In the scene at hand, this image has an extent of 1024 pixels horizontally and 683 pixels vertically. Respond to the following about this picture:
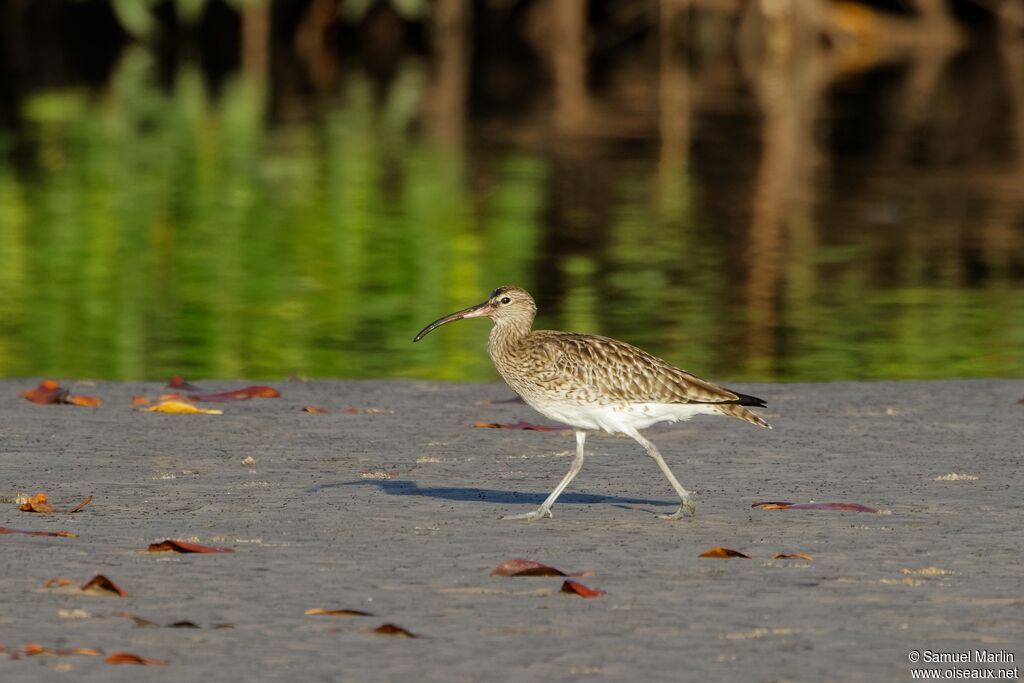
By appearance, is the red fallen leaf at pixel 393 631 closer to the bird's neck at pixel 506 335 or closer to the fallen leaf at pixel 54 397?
the bird's neck at pixel 506 335

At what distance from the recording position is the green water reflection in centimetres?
1638

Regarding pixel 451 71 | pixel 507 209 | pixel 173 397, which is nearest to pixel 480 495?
pixel 173 397

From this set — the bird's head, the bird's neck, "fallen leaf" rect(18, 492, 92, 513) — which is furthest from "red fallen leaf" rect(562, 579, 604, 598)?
"fallen leaf" rect(18, 492, 92, 513)

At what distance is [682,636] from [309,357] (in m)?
9.24

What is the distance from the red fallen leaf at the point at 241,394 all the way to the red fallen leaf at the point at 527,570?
5.04m

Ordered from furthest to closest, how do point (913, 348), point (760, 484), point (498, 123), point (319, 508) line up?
point (498, 123) → point (913, 348) → point (760, 484) → point (319, 508)

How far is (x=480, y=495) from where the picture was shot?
10.1 m

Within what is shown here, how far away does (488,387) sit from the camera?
13.9 meters

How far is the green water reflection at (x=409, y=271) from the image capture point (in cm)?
1638

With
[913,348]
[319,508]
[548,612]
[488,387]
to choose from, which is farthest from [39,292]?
[548,612]

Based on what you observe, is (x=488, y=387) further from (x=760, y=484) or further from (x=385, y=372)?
(x=760, y=484)

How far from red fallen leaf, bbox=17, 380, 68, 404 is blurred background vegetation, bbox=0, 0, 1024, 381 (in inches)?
90.9

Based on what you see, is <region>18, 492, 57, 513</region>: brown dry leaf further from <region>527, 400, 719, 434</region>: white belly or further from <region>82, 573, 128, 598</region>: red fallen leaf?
<region>527, 400, 719, 434</region>: white belly

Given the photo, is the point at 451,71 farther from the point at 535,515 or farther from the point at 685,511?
the point at 535,515
